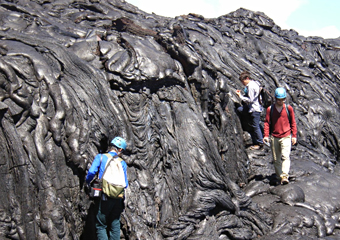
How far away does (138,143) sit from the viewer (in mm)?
6102

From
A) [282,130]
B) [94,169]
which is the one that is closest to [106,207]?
[94,169]

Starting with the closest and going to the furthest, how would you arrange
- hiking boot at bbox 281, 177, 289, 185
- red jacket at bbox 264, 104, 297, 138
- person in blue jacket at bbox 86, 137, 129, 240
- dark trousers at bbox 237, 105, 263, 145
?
person in blue jacket at bbox 86, 137, 129, 240 < red jacket at bbox 264, 104, 297, 138 < hiking boot at bbox 281, 177, 289, 185 < dark trousers at bbox 237, 105, 263, 145

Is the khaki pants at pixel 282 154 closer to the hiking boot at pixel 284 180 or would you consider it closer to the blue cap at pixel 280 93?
the hiking boot at pixel 284 180

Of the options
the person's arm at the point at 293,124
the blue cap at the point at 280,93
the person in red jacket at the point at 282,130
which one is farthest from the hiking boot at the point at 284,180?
the blue cap at the point at 280,93

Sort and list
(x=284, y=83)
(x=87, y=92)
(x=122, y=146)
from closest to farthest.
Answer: (x=122, y=146) → (x=87, y=92) → (x=284, y=83)

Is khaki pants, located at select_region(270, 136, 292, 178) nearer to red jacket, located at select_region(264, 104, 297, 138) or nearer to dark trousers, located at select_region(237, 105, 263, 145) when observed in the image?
red jacket, located at select_region(264, 104, 297, 138)

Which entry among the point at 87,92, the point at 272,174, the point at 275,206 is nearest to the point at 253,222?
the point at 275,206

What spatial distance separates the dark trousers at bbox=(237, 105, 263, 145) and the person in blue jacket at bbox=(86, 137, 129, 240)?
4.32m

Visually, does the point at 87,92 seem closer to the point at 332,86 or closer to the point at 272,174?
the point at 272,174

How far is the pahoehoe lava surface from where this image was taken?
4.81 m

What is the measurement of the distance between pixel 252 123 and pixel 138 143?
3.46m

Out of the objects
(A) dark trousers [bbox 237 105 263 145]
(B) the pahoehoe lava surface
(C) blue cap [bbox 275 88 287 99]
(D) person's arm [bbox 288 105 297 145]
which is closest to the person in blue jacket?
(B) the pahoehoe lava surface

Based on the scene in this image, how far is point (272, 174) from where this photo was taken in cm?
801

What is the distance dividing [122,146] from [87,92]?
51.1 inches
